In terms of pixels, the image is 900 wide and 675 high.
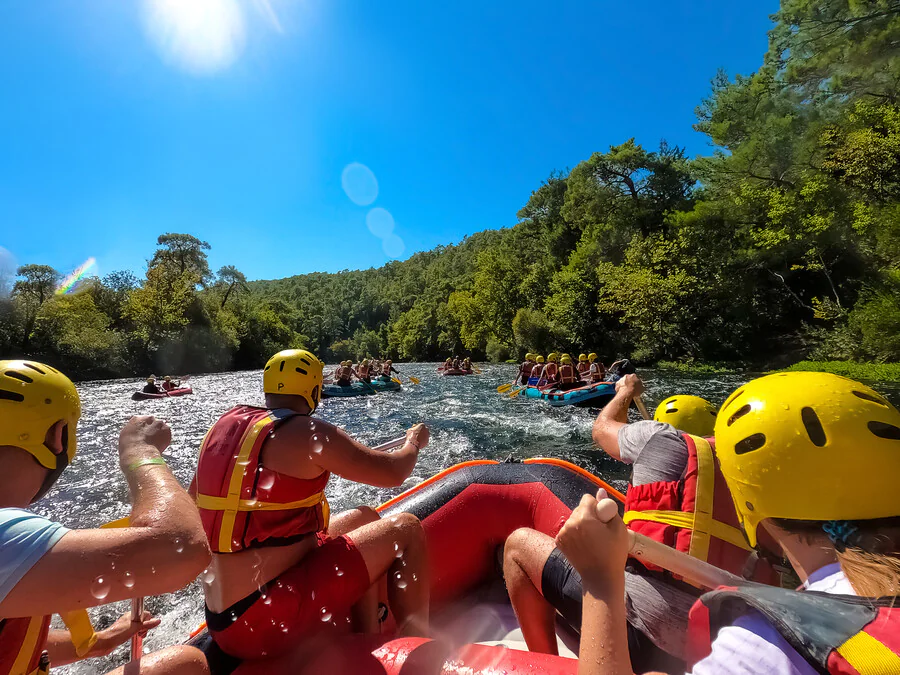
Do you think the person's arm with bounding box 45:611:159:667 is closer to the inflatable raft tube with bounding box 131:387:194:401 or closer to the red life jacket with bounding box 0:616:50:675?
the red life jacket with bounding box 0:616:50:675

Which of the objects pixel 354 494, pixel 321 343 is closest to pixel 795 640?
pixel 354 494

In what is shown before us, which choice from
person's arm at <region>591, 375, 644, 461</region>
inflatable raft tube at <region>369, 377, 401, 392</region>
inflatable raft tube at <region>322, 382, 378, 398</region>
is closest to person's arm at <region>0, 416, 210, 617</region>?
person's arm at <region>591, 375, 644, 461</region>

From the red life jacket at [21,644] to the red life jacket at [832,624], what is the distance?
58.3 inches

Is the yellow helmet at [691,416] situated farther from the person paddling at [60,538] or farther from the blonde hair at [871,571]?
the person paddling at [60,538]

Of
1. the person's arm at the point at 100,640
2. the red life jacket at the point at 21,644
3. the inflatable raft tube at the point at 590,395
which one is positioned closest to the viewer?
the red life jacket at the point at 21,644

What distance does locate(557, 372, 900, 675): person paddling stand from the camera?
0.75 m

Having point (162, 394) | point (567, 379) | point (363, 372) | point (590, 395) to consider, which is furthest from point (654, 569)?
point (162, 394)

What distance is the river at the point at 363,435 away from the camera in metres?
3.40

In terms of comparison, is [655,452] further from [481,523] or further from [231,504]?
[231,504]

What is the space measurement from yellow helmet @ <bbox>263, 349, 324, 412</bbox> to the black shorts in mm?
1302

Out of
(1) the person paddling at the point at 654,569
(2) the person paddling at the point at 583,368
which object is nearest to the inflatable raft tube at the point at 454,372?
(2) the person paddling at the point at 583,368

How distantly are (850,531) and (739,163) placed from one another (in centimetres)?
2492

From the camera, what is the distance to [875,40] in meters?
14.6

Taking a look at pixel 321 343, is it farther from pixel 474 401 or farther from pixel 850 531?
pixel 850 531
